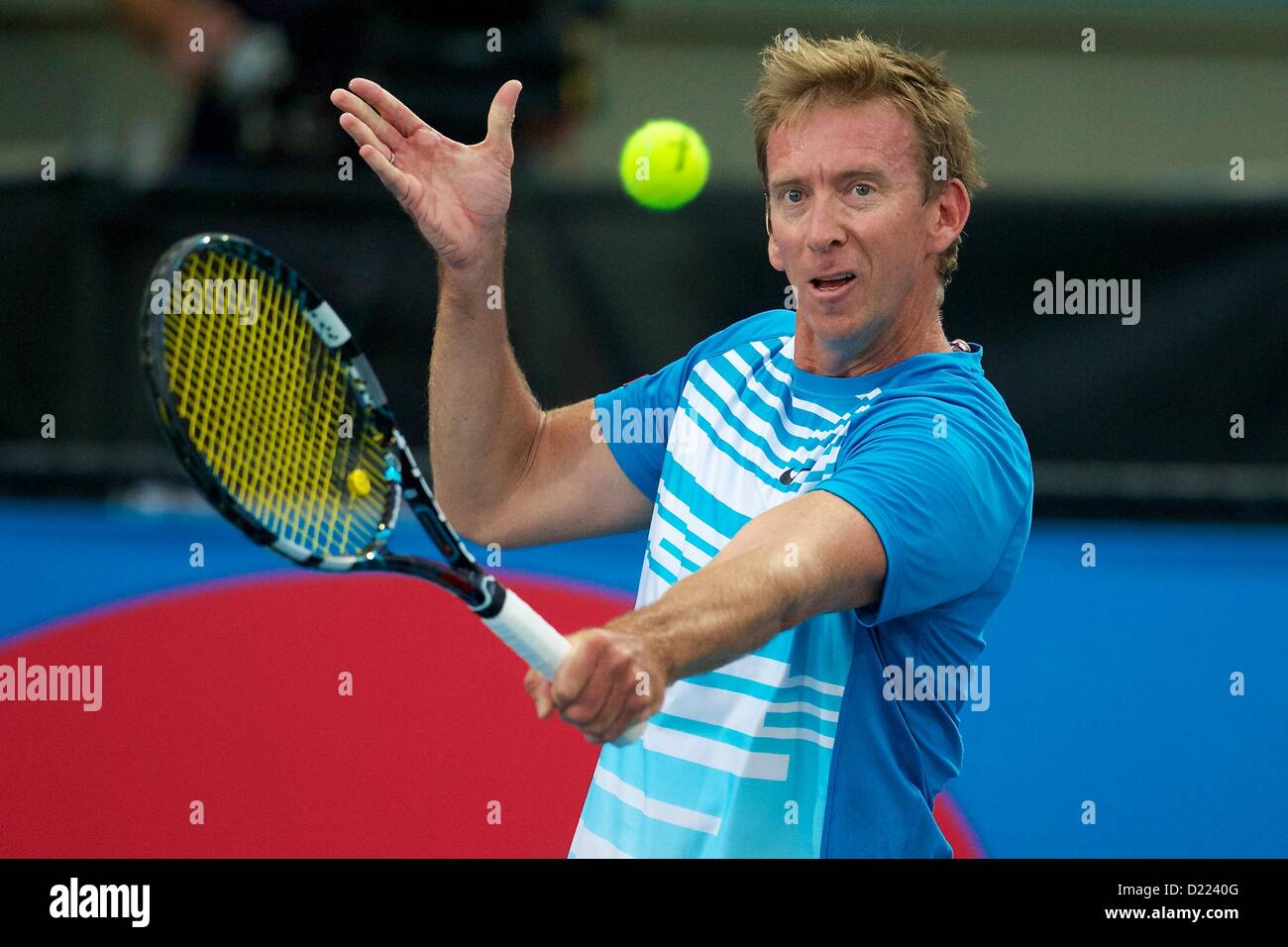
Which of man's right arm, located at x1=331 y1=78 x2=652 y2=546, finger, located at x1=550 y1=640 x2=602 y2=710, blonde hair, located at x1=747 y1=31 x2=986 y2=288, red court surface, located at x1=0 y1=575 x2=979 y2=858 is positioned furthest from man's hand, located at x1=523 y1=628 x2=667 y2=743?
red court surface, located at x1=0 y1=575 x2=979 y2=858

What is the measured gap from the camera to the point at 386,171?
7.78 feet

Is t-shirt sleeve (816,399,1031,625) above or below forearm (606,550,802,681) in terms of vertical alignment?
above

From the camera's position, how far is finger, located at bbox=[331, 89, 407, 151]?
243cm

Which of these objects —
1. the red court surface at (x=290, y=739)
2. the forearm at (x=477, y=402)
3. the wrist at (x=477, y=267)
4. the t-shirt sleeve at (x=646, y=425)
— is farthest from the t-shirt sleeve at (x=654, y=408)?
the red court surface at (x=290, y=739)

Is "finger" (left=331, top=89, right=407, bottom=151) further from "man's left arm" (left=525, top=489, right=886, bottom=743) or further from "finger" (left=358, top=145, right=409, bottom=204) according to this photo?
"man's left arm" (left=525, top=489, right=886, bottom=743)

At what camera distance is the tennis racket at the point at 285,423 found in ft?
6.39

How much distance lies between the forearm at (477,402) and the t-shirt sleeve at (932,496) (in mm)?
657

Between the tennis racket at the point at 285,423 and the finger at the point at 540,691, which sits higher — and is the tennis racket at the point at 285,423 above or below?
above

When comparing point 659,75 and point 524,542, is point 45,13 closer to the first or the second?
point 659,75

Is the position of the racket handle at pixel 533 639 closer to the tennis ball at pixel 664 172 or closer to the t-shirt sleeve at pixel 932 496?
the t-shirt sleeve at pixel 932 496

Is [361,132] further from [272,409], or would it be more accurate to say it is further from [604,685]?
[604,685]

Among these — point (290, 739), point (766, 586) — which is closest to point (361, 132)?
point (766, 586)

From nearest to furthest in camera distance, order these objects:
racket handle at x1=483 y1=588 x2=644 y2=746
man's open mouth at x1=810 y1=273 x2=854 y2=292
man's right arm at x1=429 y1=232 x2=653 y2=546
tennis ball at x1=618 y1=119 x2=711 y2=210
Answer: racket handle at x1=483 y1=588 x2=644 y2=746
man's open mouth at x1=810 y1=273 x2=854 y2=292
man's right arm at x1=429 y1=232 x2=653 y2=546
tennis ball at x1=618 y1=119 x2=711 y2=210

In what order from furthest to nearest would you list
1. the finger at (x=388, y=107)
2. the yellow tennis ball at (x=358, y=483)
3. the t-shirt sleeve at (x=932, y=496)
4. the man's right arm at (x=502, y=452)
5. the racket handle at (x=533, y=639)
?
1. the man's right arm at (x=502, y=452)
2. the finger at (x=388, y=107)
3. the yellow tennis ball at (x=358, y=483)
4. the t-shirt sleeve at (x=932, y=496)
5. the racket handle at (x=533, y=639)
